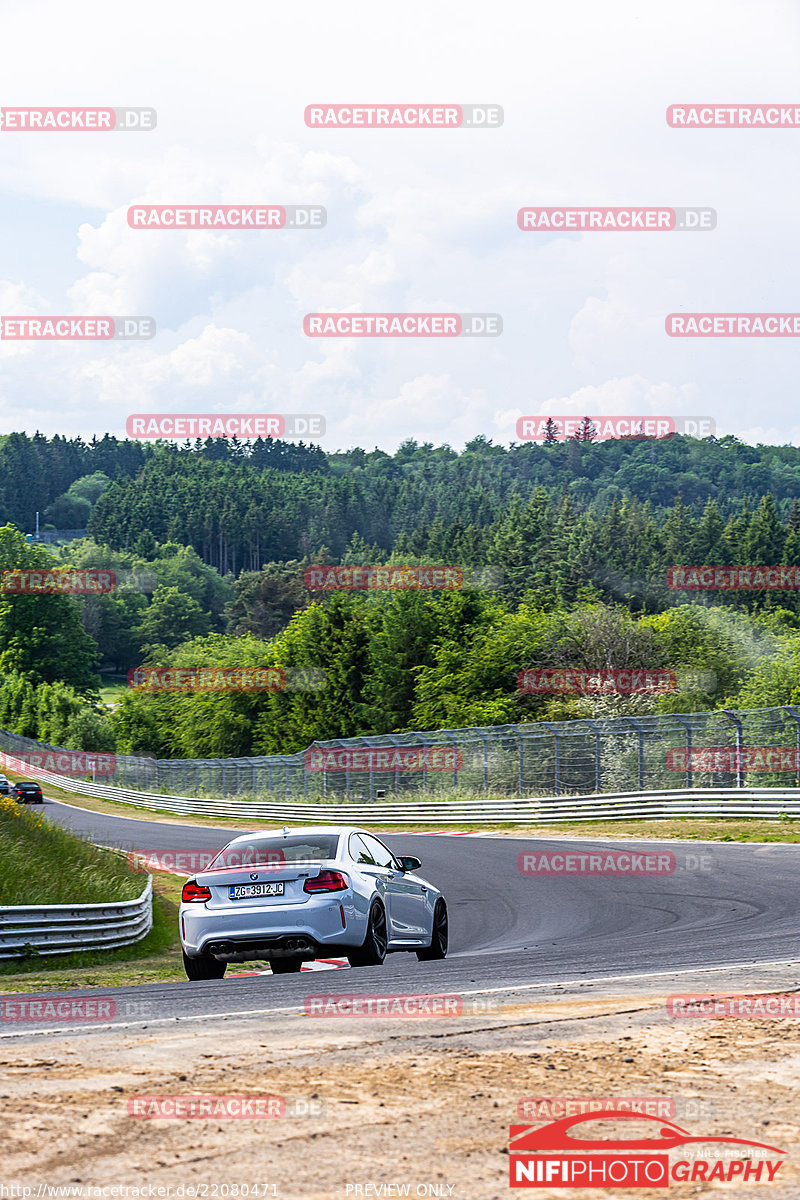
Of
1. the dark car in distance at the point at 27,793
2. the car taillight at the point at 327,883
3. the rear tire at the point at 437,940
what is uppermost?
the car taillight at the point at 327,883

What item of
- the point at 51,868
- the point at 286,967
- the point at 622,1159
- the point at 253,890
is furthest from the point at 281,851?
the point at 51,868

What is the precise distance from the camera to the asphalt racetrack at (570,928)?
9227mm

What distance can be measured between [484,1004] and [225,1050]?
2.19 meters

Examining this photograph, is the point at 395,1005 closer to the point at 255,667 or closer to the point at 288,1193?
the point at 288,1193

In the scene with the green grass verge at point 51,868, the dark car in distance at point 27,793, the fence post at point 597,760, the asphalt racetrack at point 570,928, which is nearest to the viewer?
the asphalt racetrack at point 570,928

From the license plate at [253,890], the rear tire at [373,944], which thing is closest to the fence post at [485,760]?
the rear tire at [373,944]

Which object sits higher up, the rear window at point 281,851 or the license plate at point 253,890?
the rear window at point 281,851

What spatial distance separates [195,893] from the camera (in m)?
11.1

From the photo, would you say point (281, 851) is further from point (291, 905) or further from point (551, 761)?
point (551, 761)

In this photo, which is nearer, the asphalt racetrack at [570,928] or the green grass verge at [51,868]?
the asphalt racetrack at [570,928]

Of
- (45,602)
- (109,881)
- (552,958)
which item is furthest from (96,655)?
(552,958)

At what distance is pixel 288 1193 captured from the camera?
13.2 ft

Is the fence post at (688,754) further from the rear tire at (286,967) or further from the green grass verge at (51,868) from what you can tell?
the rear tire at (286,967)

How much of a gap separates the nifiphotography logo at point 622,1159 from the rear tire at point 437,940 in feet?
25.2
